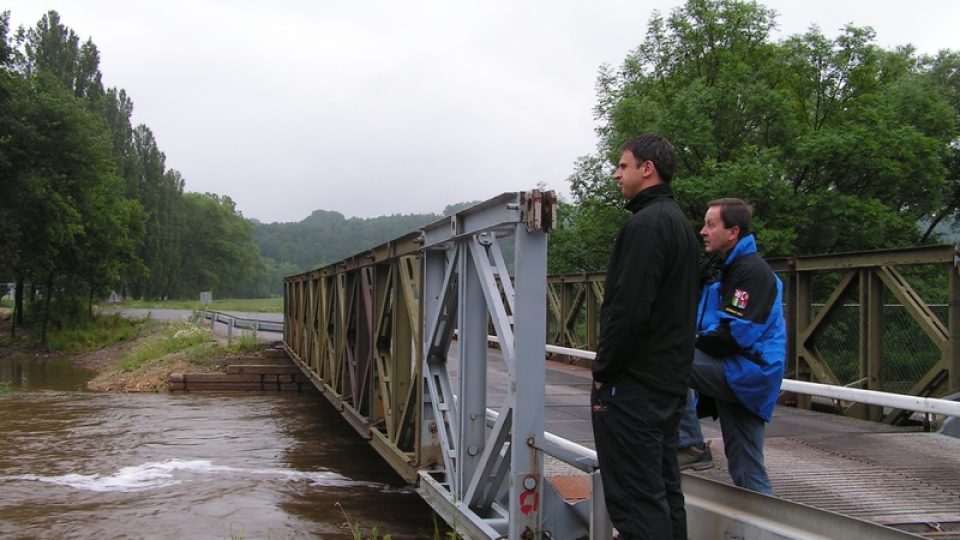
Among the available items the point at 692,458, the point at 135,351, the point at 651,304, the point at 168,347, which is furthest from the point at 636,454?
the point at 135,351

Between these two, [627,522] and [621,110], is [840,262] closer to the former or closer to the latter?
[627,522]

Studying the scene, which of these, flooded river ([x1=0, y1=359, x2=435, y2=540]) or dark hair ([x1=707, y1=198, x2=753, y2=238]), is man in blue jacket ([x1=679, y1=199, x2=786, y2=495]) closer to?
dark hair ([x1=707, y1=198, x2=753, y2=238])

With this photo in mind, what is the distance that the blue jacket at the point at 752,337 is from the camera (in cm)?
384

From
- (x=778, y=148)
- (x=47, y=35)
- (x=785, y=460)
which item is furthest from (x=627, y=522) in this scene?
(x=47, y=35)

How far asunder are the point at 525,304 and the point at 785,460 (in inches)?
95.6

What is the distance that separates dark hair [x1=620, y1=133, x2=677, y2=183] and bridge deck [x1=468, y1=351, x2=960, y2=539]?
196cm

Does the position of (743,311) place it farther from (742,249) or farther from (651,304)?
(651,304)

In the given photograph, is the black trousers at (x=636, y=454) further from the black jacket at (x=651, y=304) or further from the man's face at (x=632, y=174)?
the man's face at (x=632, y=174)

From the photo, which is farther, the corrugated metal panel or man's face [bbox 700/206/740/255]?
man's face [bbox 700/206/740/255]

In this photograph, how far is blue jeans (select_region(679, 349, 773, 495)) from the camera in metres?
3.87

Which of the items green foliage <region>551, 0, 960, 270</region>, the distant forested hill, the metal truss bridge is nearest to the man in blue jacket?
the metal truss bridge

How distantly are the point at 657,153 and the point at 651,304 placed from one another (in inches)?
24.3

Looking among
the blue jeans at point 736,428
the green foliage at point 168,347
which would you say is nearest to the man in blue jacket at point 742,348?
the blue jeans at point 736,428

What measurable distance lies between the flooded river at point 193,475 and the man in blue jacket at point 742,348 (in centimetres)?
416
